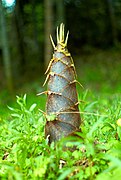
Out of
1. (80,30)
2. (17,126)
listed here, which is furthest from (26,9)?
(17,126)

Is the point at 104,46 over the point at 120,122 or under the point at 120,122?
over

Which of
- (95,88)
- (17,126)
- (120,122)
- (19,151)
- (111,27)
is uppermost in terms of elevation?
(111,27)

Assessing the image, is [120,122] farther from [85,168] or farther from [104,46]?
[104,46]

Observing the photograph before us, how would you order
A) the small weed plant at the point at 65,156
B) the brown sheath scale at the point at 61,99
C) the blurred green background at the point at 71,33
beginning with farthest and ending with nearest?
the blurred green background at the point at 71,33 < the brown sheath scale at the point at 61,99 < the small weed plant at the point at 65,156

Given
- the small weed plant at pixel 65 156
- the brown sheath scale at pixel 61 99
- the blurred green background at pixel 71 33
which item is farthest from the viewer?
the blurred green background at pixel 71 33

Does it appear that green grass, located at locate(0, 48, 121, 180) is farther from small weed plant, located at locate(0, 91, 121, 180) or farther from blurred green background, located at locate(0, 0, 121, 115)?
blurred green background, located at locate(0, 0, 121, 115)

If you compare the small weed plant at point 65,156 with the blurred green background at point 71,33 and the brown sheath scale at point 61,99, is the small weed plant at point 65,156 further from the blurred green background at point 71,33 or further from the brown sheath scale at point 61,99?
the blurred green background at point 71,33

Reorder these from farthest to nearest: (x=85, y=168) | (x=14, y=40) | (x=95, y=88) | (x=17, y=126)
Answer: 1. (x=14, y=40)
2. (x=95, y=88)
3. (x=17, y=126)
4. (x=85, y=168)

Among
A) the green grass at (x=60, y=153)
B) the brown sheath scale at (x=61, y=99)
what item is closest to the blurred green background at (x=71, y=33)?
the green grass at (x=60, y=153)

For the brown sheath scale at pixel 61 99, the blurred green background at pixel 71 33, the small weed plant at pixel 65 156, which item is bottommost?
the small weed plant at pixel 65 156

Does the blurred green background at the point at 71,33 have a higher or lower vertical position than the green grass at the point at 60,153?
higher
